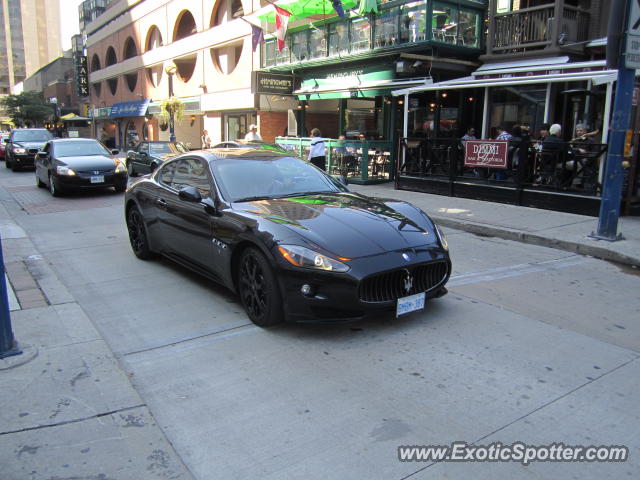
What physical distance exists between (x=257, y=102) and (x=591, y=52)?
561 inches

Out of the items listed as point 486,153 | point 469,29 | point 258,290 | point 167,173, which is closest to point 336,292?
point 258,290

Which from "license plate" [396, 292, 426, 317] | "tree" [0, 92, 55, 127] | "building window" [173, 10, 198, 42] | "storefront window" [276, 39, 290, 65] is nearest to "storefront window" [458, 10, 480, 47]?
"storefront window" [276, 39, 290, 65]

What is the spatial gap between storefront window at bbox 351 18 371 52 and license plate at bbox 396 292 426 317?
14675 millimetres

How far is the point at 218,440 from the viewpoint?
2.97 m

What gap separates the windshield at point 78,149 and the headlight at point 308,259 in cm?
1198

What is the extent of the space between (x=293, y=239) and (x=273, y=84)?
60.7 ft

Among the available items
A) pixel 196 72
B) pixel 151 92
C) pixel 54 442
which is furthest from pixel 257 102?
pixel 54 442

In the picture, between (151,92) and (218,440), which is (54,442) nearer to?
(218,440)

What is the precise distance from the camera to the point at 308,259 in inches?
164

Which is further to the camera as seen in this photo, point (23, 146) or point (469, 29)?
point (23, 146)

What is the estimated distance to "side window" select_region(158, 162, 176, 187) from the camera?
20.9 feet

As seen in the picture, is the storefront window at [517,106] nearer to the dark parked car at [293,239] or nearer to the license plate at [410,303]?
the dark parked car at [293,239]

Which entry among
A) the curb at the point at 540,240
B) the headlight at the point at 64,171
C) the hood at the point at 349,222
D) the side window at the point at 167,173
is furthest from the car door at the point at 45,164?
the hood at the point at 349,222

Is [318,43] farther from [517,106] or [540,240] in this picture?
[540,240]
